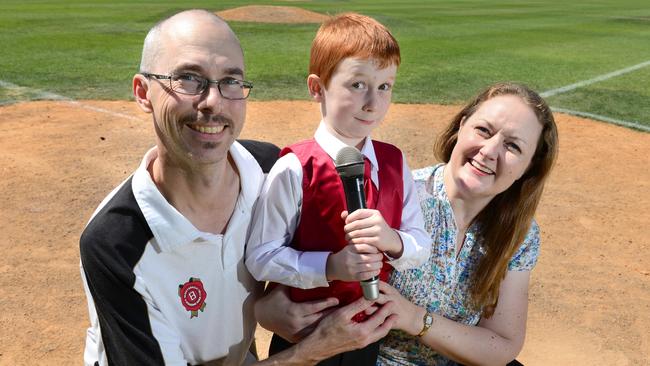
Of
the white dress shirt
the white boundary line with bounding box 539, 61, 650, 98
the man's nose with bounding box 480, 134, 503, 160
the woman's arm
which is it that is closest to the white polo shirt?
the white dress shirt

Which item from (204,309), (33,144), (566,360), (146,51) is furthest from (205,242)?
(33,144)

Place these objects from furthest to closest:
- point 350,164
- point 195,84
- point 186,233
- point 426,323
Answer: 1. point 426,323
2. point 186,233
3. point 195,84
4. point 350,164

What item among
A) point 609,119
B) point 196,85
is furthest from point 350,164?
point 609,119

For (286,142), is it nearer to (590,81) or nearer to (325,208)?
(325,208)

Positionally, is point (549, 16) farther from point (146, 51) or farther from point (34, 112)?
point (146, 51)

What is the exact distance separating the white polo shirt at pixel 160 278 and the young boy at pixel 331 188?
15cm

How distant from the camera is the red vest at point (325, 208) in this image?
2.60 m

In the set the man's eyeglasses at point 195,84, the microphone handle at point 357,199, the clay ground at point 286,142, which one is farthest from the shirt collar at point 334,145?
the clay ground at point 286,142

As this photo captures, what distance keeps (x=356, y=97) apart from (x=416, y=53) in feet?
47.9

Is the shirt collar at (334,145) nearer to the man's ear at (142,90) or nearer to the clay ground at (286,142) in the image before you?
the man's ear at (142,90)

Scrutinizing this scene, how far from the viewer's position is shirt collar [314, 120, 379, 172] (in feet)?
8.65

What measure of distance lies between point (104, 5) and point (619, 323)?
92.1ft

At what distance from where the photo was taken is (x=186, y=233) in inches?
100

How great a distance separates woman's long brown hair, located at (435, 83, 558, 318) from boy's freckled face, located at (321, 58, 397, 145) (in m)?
0.81
